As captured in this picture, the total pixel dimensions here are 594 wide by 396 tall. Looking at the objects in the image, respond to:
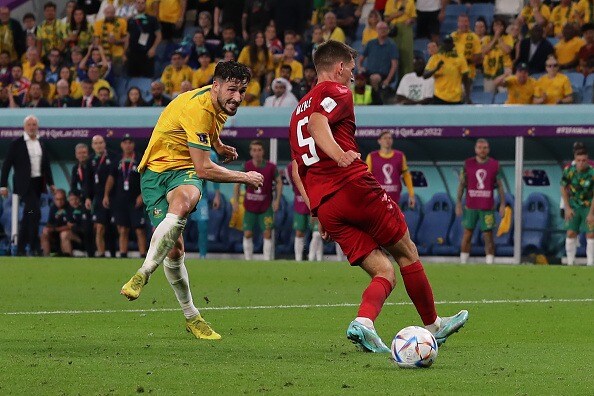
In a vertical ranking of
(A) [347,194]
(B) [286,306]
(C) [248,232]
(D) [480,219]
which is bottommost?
(C) [248,232]

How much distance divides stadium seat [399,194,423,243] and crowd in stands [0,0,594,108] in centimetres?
160

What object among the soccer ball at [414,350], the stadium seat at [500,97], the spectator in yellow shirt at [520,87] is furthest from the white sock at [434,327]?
the stadium seat at [500,97]

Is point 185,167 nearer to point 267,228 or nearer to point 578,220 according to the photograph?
point 578,220

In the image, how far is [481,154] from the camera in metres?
21.5

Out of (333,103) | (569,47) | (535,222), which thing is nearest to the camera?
(333,103)

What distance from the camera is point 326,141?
330 inches

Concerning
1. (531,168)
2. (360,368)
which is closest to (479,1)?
(531,168)

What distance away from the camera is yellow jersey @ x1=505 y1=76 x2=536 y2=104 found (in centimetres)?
2225

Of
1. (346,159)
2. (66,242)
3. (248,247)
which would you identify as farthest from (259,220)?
(346,159)

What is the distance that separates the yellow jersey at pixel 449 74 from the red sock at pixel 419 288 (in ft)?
45.5

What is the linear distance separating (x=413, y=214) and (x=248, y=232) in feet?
8.79

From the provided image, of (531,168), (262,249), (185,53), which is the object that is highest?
(185,53)

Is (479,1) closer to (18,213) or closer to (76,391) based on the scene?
(18,213)

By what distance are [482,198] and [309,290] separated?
7106 millimetres
